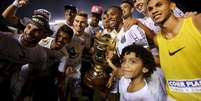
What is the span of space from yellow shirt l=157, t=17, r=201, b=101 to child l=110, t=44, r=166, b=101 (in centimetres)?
30

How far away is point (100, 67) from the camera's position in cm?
482

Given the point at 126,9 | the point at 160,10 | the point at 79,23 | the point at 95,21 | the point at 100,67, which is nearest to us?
the point at 160,10

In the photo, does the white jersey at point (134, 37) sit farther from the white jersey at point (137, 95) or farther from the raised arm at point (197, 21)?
the raised arm at point (197, 21)

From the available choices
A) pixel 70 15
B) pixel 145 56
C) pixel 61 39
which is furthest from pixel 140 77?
pixel 70 15

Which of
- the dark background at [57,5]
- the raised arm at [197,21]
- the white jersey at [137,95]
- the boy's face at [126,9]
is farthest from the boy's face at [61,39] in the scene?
the dark background at [57,5]

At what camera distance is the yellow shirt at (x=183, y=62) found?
276 cm

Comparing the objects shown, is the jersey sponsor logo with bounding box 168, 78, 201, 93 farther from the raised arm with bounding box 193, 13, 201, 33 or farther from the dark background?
the dark background

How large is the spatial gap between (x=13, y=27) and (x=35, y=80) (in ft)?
3.46

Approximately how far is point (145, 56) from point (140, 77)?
Result: 0.25m

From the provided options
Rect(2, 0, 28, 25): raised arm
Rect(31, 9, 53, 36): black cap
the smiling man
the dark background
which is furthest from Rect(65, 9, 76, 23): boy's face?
the dark background

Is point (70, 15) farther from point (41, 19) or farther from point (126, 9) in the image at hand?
point (41, 19)

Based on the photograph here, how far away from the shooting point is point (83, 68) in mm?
5555

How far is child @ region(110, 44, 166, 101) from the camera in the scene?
3.45m

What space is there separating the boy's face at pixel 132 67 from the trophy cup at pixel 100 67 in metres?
1.00
